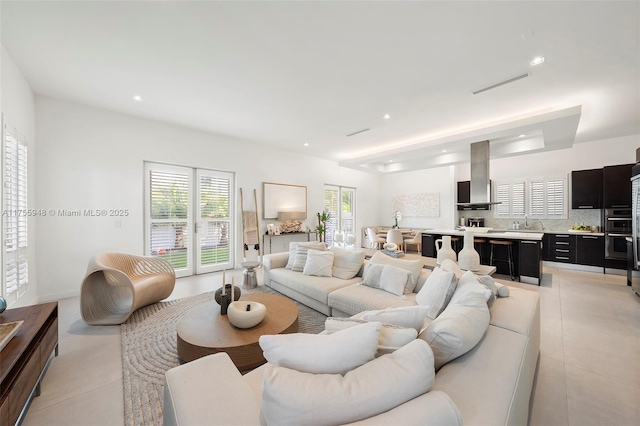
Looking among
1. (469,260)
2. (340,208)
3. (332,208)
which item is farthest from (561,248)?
(332,208)

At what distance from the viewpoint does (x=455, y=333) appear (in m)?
1.12

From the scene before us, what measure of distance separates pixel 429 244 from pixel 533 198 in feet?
10.4

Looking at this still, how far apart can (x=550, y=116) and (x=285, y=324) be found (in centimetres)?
458

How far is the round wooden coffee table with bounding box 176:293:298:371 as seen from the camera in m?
1.80

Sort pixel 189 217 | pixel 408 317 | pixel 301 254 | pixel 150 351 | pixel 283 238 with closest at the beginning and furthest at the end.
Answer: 1. pixel 408 317
2. pixel 150 351
3. pixel 301 254
4. pixel 189 217
5. pixel 283 238

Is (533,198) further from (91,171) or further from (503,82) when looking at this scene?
(91,171)

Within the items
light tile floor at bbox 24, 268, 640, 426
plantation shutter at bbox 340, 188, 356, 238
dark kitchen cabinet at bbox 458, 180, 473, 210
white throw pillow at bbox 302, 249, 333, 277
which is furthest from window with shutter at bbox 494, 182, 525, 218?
white throw pillow at bbox 302, 249, 333, 277

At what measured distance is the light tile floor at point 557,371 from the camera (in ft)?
5.20

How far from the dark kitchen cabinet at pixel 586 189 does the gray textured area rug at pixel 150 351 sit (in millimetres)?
6469

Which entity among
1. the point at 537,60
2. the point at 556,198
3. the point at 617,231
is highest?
the point at 537,60

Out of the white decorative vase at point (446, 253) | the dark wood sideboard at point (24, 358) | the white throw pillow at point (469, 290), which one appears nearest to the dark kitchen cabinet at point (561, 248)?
the white decorative vase at point (446, 253)

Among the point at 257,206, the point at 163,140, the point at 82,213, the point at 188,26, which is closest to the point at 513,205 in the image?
the point at 257,206

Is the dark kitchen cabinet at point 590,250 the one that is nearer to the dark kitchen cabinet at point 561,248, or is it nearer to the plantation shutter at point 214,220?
the dark kitchen cabinet at point 561,248

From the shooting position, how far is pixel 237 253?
541 centimetres
